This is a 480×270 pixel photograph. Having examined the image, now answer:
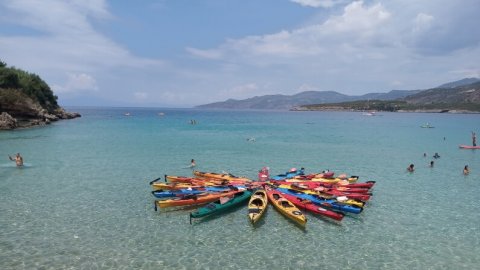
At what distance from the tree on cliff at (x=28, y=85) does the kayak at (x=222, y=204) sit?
7431 centimetres

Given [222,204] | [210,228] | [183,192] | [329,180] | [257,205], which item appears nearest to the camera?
[210,228]

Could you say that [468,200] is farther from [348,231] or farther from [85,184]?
[85,184]

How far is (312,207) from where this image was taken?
23406 mm

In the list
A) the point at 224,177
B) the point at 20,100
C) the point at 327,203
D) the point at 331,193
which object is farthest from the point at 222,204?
the point at 20,100

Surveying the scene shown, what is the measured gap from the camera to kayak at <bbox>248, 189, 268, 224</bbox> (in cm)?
2180

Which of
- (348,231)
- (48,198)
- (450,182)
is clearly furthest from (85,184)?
(450,182)

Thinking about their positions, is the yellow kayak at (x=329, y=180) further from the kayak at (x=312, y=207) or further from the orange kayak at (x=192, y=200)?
the orange kayak at (x=192, y=200)

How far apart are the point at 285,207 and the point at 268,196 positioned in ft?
8.40

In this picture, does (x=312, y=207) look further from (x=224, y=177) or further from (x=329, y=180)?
(x=224, y=177)

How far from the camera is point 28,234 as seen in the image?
19531 millimetres

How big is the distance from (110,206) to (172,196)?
14.1 ft

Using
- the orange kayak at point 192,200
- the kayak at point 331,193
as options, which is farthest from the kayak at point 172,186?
the kayak at point 331,193

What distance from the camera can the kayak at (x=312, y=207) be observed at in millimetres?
22219

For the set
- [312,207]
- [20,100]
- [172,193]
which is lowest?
[312,207]
